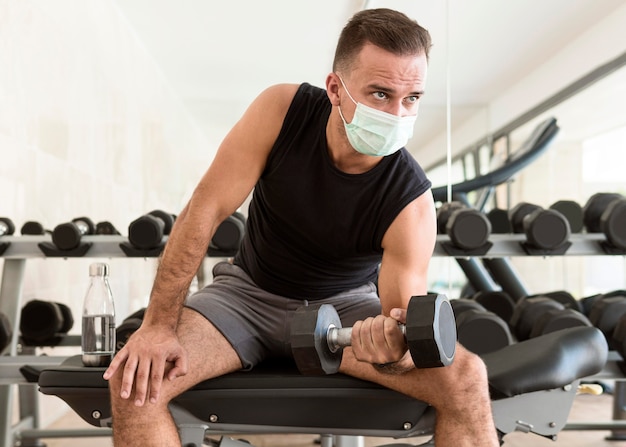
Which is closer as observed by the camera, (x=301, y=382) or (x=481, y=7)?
(x=301, y=382)

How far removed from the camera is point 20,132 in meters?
2.86

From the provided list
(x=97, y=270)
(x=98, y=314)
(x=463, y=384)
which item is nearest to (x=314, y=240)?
(x=463, y=384)

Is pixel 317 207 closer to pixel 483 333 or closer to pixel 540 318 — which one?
pixel 483 333

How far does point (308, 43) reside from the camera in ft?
14.6

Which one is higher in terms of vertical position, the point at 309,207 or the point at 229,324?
the point at 309,207

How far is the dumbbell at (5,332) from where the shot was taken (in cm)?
241

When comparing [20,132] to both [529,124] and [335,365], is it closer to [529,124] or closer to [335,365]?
[335,365]

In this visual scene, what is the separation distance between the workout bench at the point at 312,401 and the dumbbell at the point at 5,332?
99 centimetres

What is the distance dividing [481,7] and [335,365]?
12.0ft

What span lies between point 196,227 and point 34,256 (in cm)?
119

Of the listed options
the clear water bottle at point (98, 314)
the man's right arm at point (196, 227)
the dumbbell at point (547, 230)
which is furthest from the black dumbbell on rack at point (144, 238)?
the dumbbell at point (547, 230)

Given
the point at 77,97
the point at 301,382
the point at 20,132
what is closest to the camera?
the point at 301,382

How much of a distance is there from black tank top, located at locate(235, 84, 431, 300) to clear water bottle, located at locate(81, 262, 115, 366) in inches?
20.7

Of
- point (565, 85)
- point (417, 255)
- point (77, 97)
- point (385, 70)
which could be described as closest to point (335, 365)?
point (417, 255)
